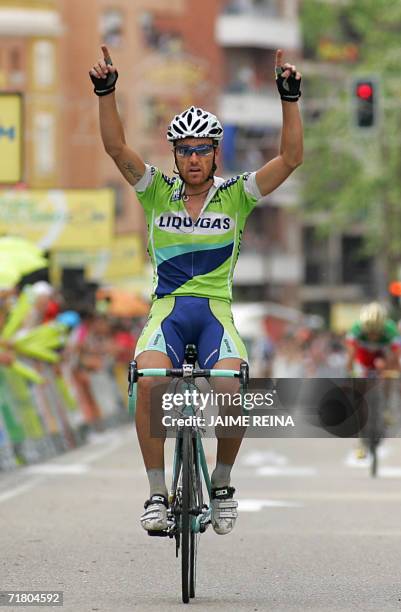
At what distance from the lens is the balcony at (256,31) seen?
93.8m

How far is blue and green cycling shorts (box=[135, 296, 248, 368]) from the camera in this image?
11195mm

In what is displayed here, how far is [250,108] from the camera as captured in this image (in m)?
94.1

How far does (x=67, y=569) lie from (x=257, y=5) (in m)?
85.6

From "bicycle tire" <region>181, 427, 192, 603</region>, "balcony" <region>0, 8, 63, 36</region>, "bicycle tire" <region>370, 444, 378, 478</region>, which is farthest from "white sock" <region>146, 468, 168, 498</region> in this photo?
"balcony" <region>0, 8, 63, 36</region>

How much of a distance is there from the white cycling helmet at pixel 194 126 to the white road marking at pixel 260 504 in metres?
6.42

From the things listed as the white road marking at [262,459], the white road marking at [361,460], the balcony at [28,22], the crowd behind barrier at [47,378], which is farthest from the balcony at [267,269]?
the white road marking at [262,459]

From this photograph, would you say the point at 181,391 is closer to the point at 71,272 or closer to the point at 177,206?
the point at 177,206

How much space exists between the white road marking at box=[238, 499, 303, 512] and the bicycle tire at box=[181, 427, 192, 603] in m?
6.52

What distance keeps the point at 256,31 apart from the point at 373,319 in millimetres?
74469

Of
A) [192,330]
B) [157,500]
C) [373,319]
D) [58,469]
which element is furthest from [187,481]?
[58,469]

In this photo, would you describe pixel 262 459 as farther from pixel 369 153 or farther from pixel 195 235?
pixel 369 153

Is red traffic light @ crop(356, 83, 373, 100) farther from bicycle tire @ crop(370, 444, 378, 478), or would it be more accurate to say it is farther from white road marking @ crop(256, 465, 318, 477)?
bicycle tire @ crop(370, 444, 378, 478)

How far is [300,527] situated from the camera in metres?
15.7

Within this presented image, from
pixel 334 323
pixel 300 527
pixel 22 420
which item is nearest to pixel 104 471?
pixel 22 420
